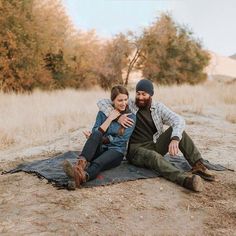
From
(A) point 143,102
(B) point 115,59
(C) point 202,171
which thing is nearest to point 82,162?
(A) point 143,102

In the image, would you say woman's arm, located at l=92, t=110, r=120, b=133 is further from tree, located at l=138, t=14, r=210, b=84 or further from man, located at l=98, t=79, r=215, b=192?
tree, located at l=138, t=14, r=210, b=84

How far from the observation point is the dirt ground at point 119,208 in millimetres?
3758

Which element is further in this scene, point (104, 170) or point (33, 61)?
point (33, 61)

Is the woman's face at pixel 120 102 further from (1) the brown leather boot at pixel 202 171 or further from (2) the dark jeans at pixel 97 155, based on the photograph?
(1) the brown leather boot at pixel 202 171

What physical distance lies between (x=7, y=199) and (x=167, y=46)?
69.6 feet

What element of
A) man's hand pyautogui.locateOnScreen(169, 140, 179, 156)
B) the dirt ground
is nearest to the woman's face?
man's hand pyautogui.locateOnScreen(169, 140, 179, 156)

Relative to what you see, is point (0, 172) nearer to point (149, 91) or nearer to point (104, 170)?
point (104, 170)

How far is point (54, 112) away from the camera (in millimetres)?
11047

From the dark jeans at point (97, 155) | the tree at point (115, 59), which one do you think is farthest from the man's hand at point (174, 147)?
the tree at point (115, 59)

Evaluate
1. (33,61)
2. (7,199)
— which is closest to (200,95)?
(33,61)

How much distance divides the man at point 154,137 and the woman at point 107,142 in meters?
0.10

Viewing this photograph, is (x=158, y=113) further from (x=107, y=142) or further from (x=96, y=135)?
(x=96, y=135)

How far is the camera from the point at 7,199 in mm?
4445

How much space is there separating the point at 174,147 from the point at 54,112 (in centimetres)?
657
